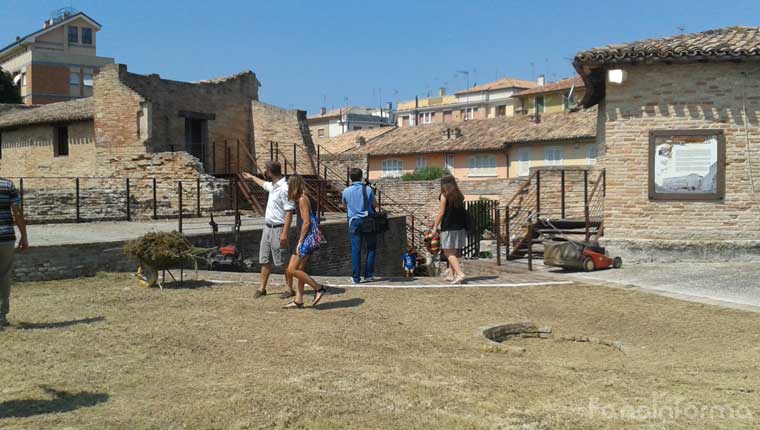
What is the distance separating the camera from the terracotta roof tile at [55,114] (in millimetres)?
27461

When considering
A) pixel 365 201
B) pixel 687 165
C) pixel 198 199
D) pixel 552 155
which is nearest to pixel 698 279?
pixel 687 165

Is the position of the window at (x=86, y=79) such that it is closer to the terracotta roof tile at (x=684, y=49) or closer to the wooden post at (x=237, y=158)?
the wooden post at (x=237, y=158)

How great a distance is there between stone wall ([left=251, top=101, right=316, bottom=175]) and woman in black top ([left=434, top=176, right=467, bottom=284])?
18801 millimetres

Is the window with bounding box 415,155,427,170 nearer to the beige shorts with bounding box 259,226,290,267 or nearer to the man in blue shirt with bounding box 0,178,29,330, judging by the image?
the beige shorts with bounding box 259,226,290,267

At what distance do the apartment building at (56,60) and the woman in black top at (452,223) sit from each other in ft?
180

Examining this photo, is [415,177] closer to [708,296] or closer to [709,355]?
[708,296]

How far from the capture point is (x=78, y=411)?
4.72m

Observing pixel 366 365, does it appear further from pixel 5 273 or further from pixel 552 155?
pixel 552 155

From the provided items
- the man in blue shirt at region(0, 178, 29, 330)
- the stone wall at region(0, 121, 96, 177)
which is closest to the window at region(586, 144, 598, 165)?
the stone wall at region(0, 121, 96, 177)

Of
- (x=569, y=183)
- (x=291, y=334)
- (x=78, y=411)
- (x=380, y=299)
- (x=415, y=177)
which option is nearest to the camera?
(x=78, y=411)

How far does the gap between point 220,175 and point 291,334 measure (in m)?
21.3

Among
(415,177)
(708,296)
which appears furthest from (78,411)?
(415,177)

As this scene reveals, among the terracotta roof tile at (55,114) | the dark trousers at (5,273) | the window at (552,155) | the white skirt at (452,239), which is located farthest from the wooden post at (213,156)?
the window at (552,155)

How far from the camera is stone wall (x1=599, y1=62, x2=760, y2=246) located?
13062 mm
